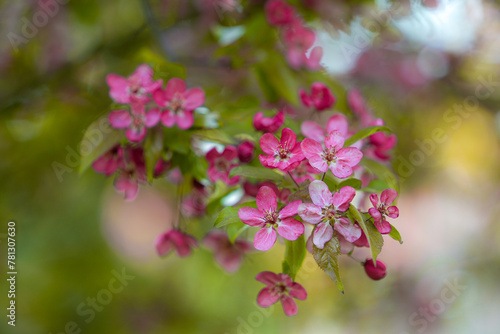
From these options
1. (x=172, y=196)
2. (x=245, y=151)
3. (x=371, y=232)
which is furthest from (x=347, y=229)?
(x=172, y=196)

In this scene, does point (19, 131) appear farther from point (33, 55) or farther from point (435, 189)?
point (435, 189)

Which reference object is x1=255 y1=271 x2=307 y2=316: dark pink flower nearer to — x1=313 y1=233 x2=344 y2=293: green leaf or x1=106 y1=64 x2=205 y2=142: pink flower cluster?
x1=313 y1=233 x2=344 y2=293: green leaf

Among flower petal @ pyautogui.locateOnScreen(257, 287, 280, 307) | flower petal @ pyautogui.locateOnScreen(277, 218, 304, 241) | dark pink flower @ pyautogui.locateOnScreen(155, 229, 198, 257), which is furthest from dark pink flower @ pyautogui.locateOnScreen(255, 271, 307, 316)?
dark pink flower @ pyautogui.locateOnScreen(155, 229, 198, 257)

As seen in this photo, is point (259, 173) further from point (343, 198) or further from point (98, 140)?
point (98, 140)

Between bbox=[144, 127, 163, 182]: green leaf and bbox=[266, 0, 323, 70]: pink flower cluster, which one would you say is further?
bbox=[266, 0, 323, 70]: pink flower cluster

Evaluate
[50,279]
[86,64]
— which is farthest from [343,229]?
[50,279]

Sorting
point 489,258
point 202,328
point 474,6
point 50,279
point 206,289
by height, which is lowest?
point 489,258
